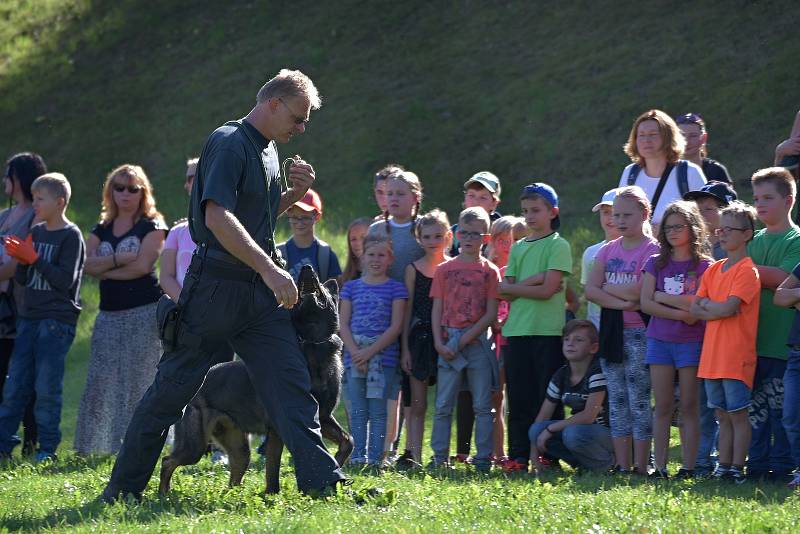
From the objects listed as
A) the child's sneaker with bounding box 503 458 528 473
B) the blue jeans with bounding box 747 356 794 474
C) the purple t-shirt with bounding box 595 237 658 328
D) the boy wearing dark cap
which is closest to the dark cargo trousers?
the child's sneaker with bounding box 503 458 528 473

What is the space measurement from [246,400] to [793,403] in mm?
3556

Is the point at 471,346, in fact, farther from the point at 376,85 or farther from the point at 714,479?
the point at 376,85

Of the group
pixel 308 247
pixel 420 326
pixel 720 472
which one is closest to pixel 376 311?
pixel 420 326

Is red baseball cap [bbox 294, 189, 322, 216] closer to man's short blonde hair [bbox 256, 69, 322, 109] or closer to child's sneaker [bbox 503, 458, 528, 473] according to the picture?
child's sneaker [bbox 503, 458, 528, 473]

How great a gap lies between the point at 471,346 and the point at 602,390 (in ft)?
3.68

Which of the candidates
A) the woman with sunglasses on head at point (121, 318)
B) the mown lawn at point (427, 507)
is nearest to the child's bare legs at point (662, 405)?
the mown lawn at point (427, 507)

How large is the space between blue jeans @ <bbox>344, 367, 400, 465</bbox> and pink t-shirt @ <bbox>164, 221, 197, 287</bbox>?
183 centimetres

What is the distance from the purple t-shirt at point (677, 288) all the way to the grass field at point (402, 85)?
5.12 meters

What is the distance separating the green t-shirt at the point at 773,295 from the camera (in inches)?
311

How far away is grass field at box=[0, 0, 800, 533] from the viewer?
794 inches

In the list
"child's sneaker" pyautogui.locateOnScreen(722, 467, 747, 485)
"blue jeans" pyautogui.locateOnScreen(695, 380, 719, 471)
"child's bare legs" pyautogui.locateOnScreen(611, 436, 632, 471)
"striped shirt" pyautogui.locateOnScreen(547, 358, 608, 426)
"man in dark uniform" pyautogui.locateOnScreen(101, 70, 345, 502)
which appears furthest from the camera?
"striped shirt" pyautogui.locateOnScreen(547, 358, 608, 426)

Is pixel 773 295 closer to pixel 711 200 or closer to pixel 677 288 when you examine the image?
pixel 677 288

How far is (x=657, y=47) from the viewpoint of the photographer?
73.9 feet

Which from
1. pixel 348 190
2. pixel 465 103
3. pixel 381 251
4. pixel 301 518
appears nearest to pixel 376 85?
pixel 465 103
